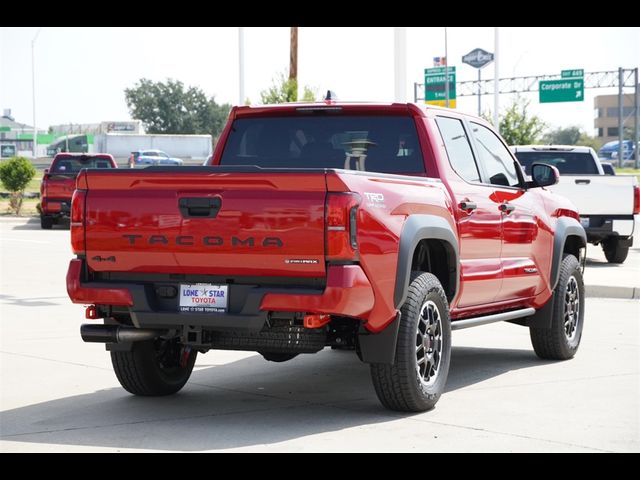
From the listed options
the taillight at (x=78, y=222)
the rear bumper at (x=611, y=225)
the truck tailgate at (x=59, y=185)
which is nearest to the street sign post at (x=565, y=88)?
the truck tailgate at (x=59, y=185)

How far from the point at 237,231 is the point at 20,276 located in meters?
11.8

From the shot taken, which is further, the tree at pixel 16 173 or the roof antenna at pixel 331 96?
the tree at pixel 16 173

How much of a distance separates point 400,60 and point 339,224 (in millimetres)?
13299

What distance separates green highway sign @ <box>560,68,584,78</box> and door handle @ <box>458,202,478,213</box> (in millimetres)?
73700

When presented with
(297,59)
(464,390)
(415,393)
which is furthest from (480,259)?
(297,59)

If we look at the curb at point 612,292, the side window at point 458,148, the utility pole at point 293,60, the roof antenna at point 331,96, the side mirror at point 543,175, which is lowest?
the curb at point 612,292

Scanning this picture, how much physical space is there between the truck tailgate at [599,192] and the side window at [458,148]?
10.7 meters

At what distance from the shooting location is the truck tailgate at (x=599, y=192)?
19.6m

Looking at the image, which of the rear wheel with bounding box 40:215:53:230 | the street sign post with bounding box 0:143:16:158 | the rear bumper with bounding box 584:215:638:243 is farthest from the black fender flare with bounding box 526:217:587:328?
the street sign post with bounding box 0:143:16:158

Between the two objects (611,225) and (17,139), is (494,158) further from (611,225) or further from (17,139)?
(17,139)

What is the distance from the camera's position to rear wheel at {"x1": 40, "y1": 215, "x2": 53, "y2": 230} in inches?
1255

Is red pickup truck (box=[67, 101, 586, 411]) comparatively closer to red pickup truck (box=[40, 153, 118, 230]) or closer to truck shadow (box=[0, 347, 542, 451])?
truck shadow (box=[0, 347, 542, 451])

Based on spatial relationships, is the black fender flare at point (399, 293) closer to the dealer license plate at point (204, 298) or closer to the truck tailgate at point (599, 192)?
the dealer license plate at point (204, 298)
